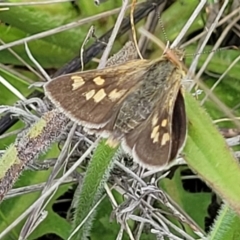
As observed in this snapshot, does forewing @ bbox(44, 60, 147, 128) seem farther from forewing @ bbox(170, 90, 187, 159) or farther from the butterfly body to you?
forewing @ bbox(170, 90, 187, 159)

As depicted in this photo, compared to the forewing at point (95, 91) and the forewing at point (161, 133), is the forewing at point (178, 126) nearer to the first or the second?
the forewing at point (161, 133)

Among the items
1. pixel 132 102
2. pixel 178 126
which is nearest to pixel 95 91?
pixel 132 102

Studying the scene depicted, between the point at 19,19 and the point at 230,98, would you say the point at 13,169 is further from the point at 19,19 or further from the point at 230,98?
the point at 230,98

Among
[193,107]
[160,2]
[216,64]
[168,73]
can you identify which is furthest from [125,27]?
[193,107]

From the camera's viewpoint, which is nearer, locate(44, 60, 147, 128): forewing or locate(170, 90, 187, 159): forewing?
locate(170, 90, 187, 159): forewing

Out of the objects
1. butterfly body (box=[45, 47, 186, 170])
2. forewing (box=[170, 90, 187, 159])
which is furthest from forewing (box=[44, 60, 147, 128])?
forewing (box=[170, 90, 187, 159])

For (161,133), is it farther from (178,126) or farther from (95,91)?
(95,91)

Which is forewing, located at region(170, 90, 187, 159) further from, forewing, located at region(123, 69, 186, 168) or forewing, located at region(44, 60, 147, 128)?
forewing, located at region(44, 60, 147, 128)

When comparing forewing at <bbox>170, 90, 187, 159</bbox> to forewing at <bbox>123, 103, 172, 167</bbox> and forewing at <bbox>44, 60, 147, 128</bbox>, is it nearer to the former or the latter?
forewing at <bbox>123, 103, 172, 167</bbox>

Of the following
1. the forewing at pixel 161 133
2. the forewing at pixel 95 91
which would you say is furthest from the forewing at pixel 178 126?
the forewing at pixel 95 91
